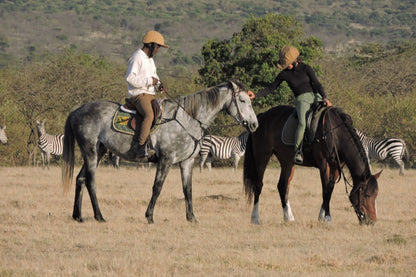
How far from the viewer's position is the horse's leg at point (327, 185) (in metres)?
11.1

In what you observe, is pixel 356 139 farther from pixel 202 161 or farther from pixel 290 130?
pixel 202 161

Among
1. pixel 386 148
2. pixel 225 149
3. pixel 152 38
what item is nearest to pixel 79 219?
A: pixel 152 38

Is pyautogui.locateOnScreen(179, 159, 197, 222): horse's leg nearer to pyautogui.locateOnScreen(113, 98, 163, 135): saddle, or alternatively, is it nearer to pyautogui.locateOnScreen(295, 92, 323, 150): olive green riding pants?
pyautogui.locateOnScreen(113, 98, 163, 135): saddle

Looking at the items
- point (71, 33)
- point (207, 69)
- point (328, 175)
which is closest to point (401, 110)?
point (207, 69)

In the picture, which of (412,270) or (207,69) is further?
(207,69)

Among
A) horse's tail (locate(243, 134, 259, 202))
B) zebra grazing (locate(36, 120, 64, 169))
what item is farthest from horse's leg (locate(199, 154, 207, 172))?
horse's tail (locate(243, 134, 259, 202))

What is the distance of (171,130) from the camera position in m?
11.0

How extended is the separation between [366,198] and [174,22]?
5426 inches

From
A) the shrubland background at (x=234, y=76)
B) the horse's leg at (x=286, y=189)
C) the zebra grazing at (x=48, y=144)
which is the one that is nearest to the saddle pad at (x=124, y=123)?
the horse's leg at (x=286, y=189)

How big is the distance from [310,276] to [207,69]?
21.4 metres

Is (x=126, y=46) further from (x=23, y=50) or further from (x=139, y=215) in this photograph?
(x=139, y=215)

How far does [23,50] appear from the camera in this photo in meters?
110

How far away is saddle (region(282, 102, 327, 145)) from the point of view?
11.0 metres

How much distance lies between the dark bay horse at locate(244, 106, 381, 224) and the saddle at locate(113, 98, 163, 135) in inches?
75.4
